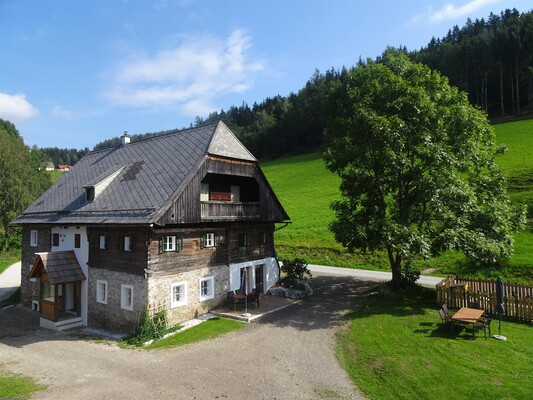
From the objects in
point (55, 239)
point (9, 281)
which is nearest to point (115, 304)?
point (55, 239)

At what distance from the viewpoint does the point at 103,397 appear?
1188 cm

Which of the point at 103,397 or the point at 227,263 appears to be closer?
the point at 103,397

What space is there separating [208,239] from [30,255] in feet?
48.2

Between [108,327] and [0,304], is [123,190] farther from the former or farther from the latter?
[0,304]

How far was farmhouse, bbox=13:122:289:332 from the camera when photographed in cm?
1902

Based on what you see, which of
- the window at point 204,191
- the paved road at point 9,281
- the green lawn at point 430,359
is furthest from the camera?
the paved road at point 9,281

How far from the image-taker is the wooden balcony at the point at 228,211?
20891mm

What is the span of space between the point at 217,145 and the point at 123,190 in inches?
238

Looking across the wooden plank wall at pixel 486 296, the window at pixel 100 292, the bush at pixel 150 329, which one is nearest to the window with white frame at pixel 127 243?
the window at pixel 100 292

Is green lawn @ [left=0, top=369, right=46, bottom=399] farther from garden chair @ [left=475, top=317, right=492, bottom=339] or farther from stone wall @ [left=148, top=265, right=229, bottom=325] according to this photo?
garden chair @ [left=475, top=317, right=492, bottom=339]

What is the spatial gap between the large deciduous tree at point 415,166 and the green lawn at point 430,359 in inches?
144

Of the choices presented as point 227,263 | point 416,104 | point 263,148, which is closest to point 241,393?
point 227,263

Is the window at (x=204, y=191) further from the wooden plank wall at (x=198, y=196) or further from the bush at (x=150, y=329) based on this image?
the bush at (x=150, y=329)

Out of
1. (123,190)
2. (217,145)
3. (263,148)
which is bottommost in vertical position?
(123,190)
